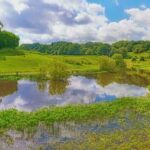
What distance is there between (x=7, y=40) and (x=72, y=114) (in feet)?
351

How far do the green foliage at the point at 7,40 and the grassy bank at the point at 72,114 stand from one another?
98.8 m

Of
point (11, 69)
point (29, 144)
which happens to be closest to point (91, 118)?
point (29, 144)

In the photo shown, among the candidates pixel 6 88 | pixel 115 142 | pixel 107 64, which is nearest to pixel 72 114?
pixel 115 142

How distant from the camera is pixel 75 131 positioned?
3284 cm

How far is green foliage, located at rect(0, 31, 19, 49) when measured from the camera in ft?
454

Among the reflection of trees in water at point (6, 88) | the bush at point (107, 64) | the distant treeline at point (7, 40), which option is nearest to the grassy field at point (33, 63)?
the bush at point (107, 64)

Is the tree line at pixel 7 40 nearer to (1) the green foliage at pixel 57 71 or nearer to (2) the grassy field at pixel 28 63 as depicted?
(2) the grassy field at pixel 28 63

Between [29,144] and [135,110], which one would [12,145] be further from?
[135,110]

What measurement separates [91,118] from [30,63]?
79876mm

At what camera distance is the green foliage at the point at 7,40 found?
454ft

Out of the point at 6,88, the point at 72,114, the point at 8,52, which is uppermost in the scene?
the point at 8,52

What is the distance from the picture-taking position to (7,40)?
141 m

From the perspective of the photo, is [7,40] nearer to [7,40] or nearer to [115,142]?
[7,40]

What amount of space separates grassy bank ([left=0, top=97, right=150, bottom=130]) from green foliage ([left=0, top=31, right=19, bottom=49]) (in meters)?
98.8
